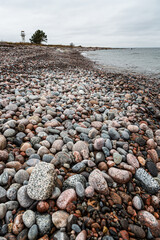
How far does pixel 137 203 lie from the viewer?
1450mm

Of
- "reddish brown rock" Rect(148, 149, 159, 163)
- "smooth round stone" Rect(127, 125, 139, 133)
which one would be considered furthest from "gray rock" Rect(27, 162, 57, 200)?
"smooth round stone" Rect(127, 125, 139, 133)

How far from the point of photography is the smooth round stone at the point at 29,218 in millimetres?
1154

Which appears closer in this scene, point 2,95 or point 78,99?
point 2,95

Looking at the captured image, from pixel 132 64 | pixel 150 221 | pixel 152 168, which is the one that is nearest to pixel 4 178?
pixel 150 221

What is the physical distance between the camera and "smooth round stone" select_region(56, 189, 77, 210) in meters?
1.33

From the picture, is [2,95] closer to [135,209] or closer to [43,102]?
[43,102]

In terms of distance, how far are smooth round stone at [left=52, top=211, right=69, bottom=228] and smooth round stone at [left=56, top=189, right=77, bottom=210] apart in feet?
0.23

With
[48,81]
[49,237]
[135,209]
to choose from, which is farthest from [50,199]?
[48,81]

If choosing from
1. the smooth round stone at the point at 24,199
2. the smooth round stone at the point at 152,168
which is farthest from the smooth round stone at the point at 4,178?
the smooth round stone at the point at 152,168

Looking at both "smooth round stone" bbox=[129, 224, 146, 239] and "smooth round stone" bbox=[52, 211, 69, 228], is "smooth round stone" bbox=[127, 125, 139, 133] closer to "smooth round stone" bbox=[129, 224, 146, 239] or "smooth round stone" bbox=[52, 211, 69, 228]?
"smooth round stone" bbox=[129, 224, 146, 239]

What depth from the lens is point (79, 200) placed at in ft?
4.63

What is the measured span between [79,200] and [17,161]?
966 mm

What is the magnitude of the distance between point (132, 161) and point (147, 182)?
12.9 inches

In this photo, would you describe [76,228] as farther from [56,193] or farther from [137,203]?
[137,203]
